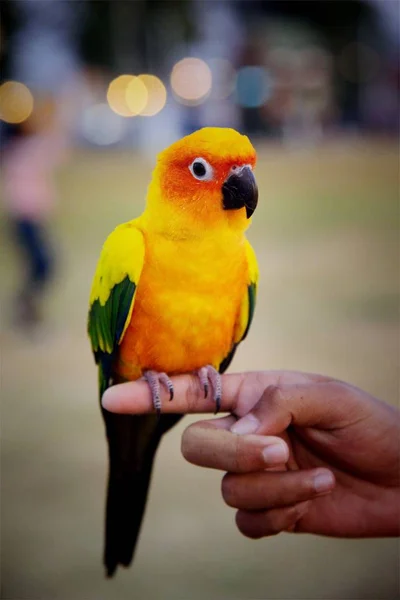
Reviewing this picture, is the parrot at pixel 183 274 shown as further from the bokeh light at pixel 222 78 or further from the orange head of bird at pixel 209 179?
the bokeh light at pixel 222 78

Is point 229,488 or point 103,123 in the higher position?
point 103,123

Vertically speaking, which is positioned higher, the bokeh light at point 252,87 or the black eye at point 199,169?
the bokeh light at point 252,87

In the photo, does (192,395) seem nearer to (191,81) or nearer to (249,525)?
(249,525)

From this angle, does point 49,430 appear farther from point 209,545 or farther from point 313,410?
point 313,410

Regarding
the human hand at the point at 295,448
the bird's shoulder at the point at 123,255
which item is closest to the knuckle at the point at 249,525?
the human hand at the point at 295,448

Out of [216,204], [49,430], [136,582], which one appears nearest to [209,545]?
[136,582]

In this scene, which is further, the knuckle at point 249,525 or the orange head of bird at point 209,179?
the knuckle at point 249,525

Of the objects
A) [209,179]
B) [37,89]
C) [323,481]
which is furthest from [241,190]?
[37,89]
